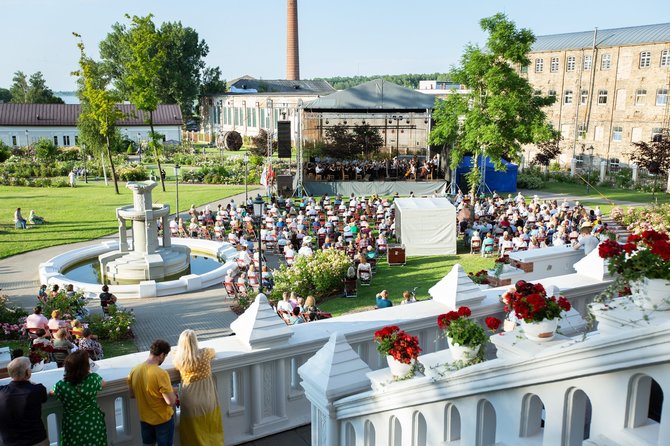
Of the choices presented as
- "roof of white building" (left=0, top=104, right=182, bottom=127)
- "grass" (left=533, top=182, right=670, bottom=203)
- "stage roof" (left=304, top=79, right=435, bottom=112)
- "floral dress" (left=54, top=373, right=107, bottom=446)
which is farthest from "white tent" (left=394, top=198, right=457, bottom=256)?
"roof of white building" (left=0, top=104, right=182, bottom=127)

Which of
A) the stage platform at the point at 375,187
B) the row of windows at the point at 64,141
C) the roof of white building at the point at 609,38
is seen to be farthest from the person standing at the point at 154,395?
the row of windows at the point at 64,141

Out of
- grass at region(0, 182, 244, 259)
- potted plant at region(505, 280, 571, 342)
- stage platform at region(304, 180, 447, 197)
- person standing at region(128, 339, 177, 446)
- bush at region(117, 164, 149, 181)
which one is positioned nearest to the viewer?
potted plant at region(505, 280, 571, 342)

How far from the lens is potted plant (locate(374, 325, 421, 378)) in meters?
3.52

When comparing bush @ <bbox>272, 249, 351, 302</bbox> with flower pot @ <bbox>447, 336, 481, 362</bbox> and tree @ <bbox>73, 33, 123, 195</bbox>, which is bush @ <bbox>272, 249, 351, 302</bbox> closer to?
flower pot @ <bbox>447, 336, 481, 362</bbox>

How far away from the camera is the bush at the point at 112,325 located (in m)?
12.8

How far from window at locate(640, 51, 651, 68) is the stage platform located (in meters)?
23.1

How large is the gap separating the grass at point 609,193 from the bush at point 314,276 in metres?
20.3

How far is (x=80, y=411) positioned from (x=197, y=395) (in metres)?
0.83

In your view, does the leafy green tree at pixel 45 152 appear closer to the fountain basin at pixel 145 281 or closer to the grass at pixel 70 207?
the grass at pixel 70 207

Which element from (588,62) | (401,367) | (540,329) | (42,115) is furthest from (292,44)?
(540,329)

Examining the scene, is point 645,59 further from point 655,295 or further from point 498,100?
point 655,295

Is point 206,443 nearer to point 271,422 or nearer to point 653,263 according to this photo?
point 271,422

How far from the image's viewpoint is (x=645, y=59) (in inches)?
1762

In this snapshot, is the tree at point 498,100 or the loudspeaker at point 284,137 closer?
the tree at point 498,100
